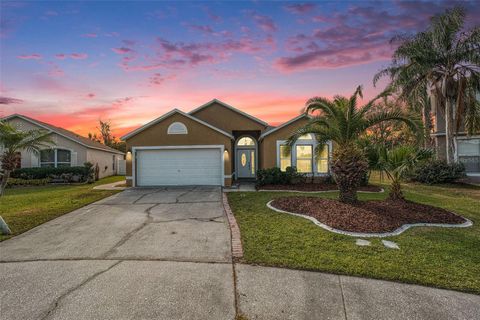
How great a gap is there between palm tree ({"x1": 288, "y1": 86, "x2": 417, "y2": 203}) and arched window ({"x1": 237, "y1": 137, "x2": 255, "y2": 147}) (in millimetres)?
9867

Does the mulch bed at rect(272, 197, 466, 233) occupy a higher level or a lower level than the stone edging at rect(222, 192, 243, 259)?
higher

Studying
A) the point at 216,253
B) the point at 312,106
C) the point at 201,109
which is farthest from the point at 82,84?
the point at 216,253

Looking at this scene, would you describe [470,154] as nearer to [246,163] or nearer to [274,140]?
[274,140]

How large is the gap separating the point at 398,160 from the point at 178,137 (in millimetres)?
10883

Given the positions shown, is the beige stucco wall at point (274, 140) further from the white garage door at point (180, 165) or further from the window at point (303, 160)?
the white garage door at point (180, 165)

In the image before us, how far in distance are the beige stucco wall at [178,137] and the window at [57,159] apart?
8.16 metres

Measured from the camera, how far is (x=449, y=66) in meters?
14.8

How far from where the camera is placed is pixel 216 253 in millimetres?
4613

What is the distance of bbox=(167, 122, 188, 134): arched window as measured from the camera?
47.5ft

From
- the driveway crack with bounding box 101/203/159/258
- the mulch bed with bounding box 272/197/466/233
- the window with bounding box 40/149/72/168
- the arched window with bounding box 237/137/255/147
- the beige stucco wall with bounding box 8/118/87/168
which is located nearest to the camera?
the driveway crack with bounding box 101/203/159/258

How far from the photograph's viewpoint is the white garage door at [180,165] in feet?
→ 47.9

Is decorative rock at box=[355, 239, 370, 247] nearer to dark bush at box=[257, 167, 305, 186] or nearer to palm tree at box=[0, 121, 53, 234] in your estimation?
palm tree at box=[0, 121, 53, 234]

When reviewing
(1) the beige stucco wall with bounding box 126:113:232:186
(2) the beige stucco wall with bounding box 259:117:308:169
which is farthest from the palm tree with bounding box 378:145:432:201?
(1) the beige stucco wall with bounding box 126:113:232:186

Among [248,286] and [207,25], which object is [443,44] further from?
[248,286]
